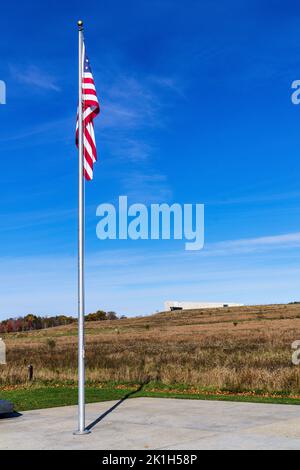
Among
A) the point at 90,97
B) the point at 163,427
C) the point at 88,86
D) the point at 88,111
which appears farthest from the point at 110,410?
the point at 88,86

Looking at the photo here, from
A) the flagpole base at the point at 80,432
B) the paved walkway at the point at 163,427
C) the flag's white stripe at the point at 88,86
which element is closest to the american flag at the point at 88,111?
the flag's white stripe at the point at 88,86

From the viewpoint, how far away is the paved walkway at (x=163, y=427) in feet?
32.1

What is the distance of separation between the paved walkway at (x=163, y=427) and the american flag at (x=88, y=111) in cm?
451

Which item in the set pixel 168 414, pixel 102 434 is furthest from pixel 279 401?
pixel 102 434

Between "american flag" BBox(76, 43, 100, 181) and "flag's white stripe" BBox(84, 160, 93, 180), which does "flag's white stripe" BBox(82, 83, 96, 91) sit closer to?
"american flag" BBox(76, 43, 100, 181)

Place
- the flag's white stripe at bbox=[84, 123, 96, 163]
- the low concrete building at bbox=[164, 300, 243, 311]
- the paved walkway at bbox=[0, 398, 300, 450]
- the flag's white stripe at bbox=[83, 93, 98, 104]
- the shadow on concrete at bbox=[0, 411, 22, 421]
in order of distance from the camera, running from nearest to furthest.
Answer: the paved walkway at bbox=[0, 398, 300, 450], the flag's white stripe at bbox=[83, 93, 98, 104], the flag's white stripe at bbox=[84, 123, 96, 163], the shadow on concrete at bbox=[0, 411, 22, 421], the low concrete building at bbox=[164, 300, 243, 311]

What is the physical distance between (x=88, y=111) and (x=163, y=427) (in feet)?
19.0

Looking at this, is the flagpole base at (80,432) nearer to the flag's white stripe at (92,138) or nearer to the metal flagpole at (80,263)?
the metal flagpole at (80,263)

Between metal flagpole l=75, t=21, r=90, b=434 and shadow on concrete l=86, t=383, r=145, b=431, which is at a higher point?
metal flagpole l=75, t=21, r=90, b=434

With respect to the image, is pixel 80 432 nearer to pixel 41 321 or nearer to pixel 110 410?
pixel 110 410

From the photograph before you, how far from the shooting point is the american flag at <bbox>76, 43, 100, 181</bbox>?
11906 mm

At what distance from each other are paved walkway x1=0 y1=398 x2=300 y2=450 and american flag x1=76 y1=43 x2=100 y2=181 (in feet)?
14.8

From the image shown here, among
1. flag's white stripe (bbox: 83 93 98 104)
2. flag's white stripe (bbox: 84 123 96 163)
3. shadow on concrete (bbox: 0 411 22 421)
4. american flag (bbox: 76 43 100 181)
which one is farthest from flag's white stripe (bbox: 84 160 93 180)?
shadow on concrete (bbox: 0 411 22 421)

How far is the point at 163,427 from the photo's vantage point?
1148 centimetres
